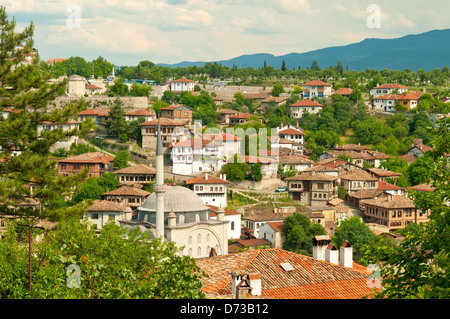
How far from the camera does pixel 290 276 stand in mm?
15781

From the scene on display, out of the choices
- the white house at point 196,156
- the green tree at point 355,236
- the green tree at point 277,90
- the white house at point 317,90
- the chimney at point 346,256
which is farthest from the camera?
the green tree at point 277,90

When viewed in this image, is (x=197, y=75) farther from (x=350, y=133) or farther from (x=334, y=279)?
(x=334, y=279)

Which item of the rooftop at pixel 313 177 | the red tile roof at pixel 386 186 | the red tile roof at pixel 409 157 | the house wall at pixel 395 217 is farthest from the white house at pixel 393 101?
the house wall at pixel 395 217

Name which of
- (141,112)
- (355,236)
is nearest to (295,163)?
(355,236)

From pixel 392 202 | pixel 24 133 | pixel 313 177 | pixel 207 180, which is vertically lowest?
pixel 392 202

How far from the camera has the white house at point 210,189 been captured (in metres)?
47.2

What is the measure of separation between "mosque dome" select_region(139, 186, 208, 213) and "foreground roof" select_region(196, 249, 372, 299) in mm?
17603

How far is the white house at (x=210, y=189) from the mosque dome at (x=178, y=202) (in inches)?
432

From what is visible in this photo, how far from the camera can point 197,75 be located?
338ft

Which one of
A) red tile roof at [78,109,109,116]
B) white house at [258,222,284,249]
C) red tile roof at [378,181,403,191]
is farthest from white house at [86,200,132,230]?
red tile roof at [378,181,403,191]

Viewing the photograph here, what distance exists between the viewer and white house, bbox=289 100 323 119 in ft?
240

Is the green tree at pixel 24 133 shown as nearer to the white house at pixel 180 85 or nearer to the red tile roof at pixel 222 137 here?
the red tile roof at pixel 222 137

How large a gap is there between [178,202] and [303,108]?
40.9 metres

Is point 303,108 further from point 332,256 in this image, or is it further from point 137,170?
point 332,256
